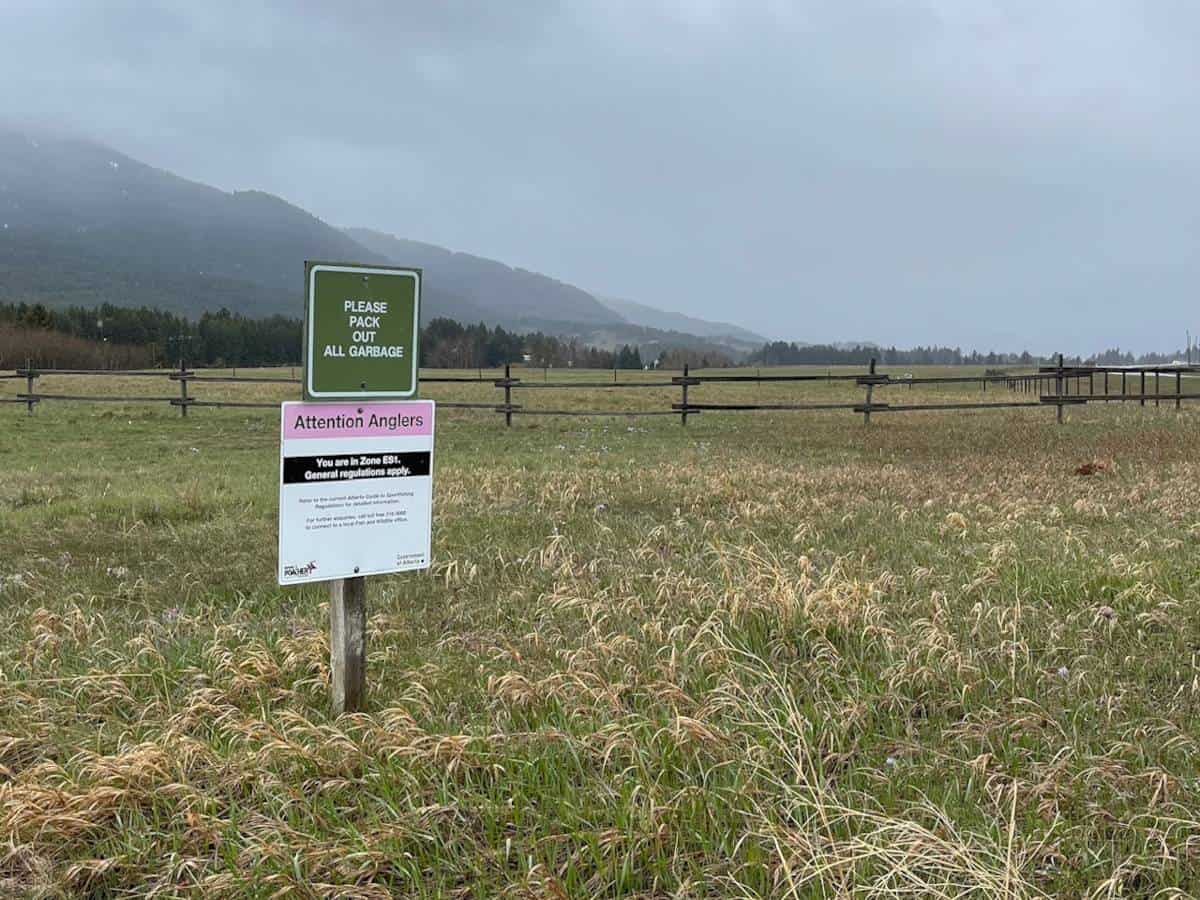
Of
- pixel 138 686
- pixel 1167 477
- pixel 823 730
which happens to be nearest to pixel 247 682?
pixel 138 686

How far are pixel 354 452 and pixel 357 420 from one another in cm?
13

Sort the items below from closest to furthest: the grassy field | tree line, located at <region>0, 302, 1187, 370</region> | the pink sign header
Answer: the grassy field < the pink sign header < tree line, located at <region>0, 302, 1187, 370</region>

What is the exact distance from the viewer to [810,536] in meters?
6.82

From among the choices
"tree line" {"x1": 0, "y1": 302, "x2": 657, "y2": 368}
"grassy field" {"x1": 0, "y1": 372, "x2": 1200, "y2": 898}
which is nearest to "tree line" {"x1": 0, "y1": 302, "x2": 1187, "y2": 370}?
"tree line" {"x1": 0, "y1": 302, "x2": 657, "y2": 368}

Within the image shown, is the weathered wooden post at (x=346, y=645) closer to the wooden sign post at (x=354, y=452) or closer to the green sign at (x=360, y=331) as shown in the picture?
the wooden sign post at (x=354, y=452)

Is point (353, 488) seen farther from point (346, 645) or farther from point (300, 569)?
point (346, 645)

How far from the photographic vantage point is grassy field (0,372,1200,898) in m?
2.43

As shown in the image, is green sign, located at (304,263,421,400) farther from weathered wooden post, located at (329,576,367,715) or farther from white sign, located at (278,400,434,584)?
weathered wooden post, located at (329,576,367,715)

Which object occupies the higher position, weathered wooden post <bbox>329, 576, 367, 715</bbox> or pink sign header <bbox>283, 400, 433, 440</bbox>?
pink sign header <bbox>283, 400, 433, 440</bbox>

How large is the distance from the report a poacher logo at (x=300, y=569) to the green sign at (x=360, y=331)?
0.63m

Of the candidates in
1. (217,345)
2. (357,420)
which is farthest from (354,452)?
(217,345)

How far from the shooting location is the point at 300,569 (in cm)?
334

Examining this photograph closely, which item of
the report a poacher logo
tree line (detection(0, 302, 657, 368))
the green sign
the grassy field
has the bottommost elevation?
the grassy field

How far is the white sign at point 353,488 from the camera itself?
3.29m
